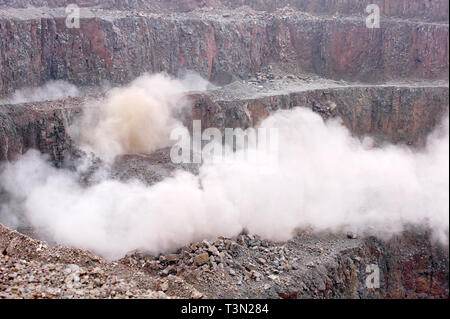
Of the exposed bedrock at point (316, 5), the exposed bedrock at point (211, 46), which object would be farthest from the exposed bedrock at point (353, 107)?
the exposed bedrock at point (316, 5)

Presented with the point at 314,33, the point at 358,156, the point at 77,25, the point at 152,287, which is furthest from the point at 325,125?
the point at 152,287

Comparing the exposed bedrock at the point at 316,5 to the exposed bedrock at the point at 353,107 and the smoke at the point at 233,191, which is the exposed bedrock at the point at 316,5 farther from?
the exposed bedrock at the point at 353,107

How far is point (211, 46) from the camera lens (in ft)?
108

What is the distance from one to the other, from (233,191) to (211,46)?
14.0 metres

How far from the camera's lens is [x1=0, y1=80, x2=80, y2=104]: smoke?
2439 centimetres

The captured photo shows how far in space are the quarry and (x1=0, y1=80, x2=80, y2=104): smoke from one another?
115 mm

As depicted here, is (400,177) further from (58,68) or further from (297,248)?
(58,68)

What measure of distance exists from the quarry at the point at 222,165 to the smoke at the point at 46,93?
12cm

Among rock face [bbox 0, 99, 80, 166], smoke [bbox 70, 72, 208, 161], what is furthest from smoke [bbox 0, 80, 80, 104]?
smoke [bbox 70, 72, 208, 161]

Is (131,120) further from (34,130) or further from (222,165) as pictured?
(222,165)

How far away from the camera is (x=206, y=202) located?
21.0 m

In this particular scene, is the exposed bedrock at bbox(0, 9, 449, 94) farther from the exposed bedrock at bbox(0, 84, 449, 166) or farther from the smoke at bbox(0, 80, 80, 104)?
the exposed bedrock at bbox(0, 84, 449, 166)

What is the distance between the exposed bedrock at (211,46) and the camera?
26109mm

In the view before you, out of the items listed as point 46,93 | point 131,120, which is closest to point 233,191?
point 131,120
